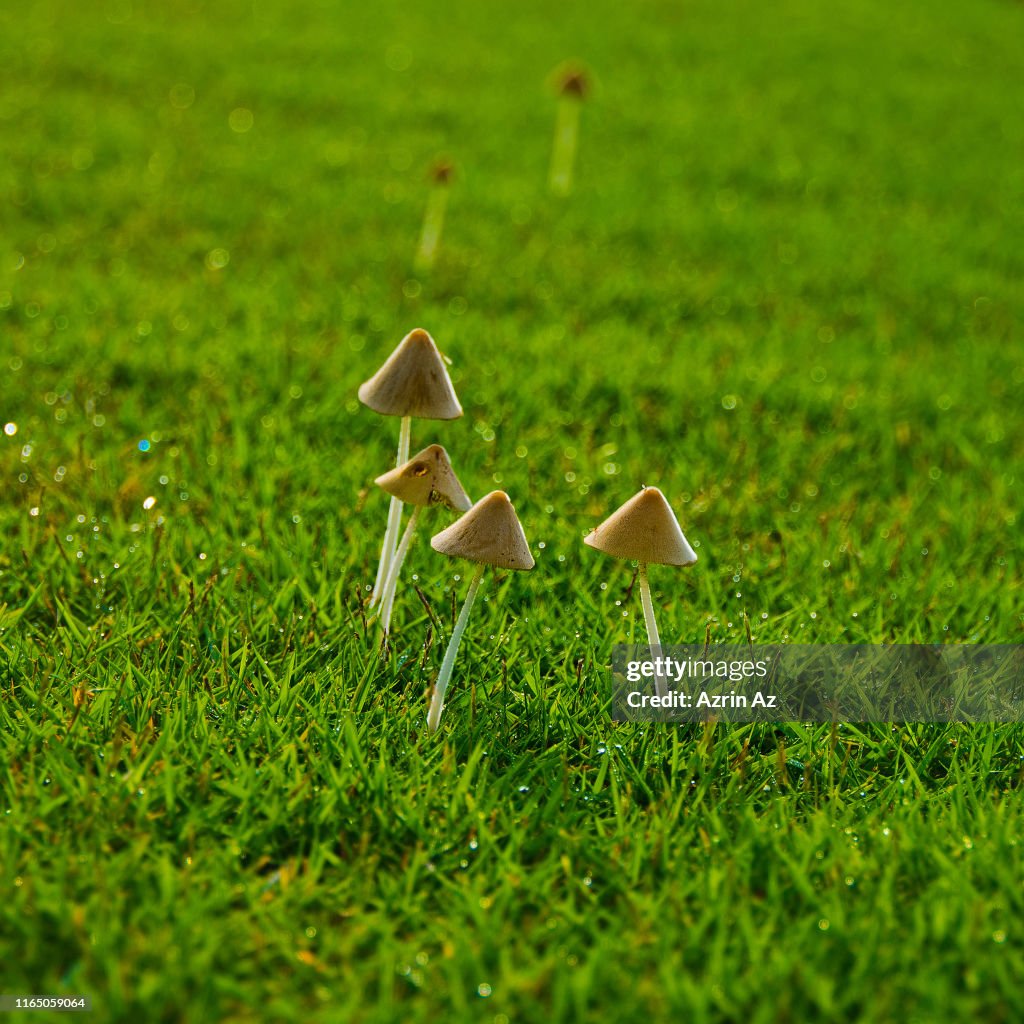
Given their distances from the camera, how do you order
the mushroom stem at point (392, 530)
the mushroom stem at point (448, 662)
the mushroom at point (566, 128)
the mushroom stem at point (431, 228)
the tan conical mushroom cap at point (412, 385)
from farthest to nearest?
the mushroom at point (566, 128)
the mushroom stem at point (431, 228)
the mushroom stem at point (392, 530)
the tan conical mushroom cap at point (412, 385)
the mushroom stem at point (448, 662)

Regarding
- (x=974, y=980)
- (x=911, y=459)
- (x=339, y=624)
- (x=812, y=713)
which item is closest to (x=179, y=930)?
(x=339, y=624)

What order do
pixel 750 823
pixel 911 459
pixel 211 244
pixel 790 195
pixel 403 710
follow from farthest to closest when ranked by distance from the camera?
pixel 790 195 < pixel 211 244 < pixel 911 459 < pixel 403 710 < pixel 750 823

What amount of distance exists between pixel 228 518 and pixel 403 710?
1077 millimetres

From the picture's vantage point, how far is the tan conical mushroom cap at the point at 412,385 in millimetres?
2434

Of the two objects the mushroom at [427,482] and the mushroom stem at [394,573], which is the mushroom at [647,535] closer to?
the mushroom at [427,482]

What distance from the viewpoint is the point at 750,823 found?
212 cm

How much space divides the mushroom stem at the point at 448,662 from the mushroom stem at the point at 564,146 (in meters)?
5.54

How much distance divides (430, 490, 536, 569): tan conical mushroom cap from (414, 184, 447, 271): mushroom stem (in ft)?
12.4

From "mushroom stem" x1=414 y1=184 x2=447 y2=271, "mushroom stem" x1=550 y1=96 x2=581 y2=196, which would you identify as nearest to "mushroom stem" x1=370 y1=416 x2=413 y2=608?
"mushroom stem" x1=414 y1=184 x2=447 y2=271

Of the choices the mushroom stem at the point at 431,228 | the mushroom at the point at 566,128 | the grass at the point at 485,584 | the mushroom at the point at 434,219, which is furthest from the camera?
the mushroom at the point at 566,128

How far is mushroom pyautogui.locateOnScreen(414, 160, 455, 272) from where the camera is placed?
5.21 metres

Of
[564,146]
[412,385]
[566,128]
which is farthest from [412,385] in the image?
[566,128]

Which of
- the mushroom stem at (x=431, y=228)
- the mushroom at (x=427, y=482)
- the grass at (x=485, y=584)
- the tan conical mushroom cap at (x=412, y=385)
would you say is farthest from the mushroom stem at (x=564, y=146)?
the mushroom at (x=427, y=482)

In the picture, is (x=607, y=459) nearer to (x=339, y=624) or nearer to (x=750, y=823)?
(x=339, y=624)
